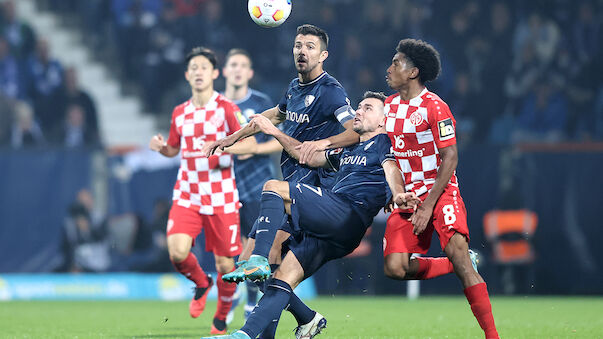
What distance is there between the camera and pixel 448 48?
606 inches

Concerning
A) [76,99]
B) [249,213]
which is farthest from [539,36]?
[249,213]

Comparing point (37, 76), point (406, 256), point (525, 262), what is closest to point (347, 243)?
point (406, 256)

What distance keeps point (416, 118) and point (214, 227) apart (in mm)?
2674

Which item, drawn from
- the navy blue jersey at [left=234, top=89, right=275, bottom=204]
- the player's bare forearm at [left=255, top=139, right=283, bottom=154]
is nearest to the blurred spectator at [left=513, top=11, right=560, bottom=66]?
the navy blue jersey at [left=234, top=89, right=275, bottom=204]

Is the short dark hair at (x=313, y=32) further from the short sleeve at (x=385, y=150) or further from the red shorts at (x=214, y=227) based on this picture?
the red shorts at (x=214, y=227)

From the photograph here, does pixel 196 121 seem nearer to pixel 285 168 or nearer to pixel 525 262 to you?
pixel 285 168

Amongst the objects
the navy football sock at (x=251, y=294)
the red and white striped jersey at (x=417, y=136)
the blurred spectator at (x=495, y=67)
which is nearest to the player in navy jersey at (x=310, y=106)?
the red and white striped jersey at (x=417, y=136)

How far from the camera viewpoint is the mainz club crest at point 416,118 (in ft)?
20.5

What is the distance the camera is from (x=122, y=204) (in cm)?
1334

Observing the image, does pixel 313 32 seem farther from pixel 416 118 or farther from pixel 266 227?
pixel 266 227

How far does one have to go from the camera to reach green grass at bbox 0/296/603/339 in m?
7.89

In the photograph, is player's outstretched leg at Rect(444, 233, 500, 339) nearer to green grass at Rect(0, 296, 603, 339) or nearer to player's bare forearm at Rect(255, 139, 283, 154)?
green grass at Rect(0, 296, 603, 339)

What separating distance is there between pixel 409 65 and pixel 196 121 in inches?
98.8

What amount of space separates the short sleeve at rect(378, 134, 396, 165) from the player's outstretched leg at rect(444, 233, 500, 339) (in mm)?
712
